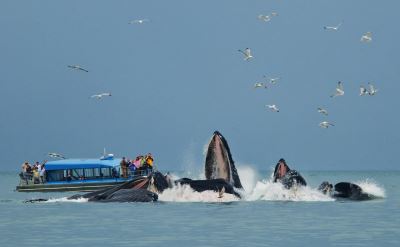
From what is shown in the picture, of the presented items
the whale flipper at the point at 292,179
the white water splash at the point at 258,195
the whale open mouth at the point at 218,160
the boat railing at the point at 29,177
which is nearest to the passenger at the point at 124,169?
the boat railing at the point at 29,177

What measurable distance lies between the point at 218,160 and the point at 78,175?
24.6 metres

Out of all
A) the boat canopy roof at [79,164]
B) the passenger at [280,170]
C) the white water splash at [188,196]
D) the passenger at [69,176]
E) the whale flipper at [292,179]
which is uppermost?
the boat canopy roof at [79,164]

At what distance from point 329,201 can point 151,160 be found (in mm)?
22033

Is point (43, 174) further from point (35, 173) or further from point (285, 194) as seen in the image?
point (285, 194)

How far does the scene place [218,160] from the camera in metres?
53.9

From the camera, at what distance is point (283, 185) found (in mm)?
58188

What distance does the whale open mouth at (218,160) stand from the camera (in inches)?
2112

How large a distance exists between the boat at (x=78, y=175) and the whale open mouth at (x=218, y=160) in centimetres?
2055

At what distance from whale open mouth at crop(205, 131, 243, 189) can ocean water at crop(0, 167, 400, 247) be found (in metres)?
1.47

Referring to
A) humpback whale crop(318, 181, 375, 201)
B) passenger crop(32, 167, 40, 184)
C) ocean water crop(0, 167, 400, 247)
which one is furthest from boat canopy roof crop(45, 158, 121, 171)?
humpback whale crop(318, 181, 375, 201)

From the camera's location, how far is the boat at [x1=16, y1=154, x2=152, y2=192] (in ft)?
243

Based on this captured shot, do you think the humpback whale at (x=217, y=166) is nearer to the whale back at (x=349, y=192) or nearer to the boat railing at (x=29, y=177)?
the whale back at (x=349, y=192)

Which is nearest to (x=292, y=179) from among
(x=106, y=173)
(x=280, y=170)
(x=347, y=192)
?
(x=280, y=170)

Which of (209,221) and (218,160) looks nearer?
(209,221)
